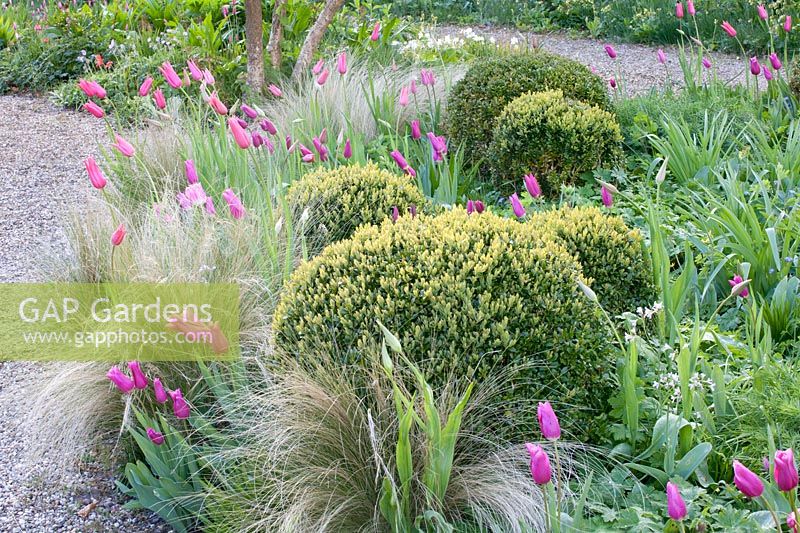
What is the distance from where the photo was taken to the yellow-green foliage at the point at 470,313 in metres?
2.54

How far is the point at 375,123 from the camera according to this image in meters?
5.54

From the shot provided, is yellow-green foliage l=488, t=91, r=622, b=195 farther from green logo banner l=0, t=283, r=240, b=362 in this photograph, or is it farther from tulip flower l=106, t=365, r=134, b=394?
tulip flower l=106, t=365, r=134, b=394

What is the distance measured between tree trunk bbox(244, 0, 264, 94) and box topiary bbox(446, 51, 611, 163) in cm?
214

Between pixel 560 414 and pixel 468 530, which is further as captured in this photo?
pixel 560 414

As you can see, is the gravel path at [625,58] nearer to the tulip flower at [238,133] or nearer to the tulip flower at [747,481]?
the tulip flower at [238,133]

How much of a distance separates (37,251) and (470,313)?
249 cm

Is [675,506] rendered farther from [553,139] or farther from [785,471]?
[553,139]

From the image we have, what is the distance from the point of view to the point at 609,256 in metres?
3.14

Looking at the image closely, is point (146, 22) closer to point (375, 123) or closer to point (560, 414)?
point (375, 123)

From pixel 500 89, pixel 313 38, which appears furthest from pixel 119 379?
pixel 313 38

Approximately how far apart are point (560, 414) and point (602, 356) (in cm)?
25

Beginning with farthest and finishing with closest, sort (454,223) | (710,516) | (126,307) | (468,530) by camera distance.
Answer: (126,307) → (454,223) → (468,530) → (710,516)

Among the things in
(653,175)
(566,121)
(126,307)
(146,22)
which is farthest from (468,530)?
(146,22)

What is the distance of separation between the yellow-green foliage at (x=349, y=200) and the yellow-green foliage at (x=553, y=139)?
929mm
